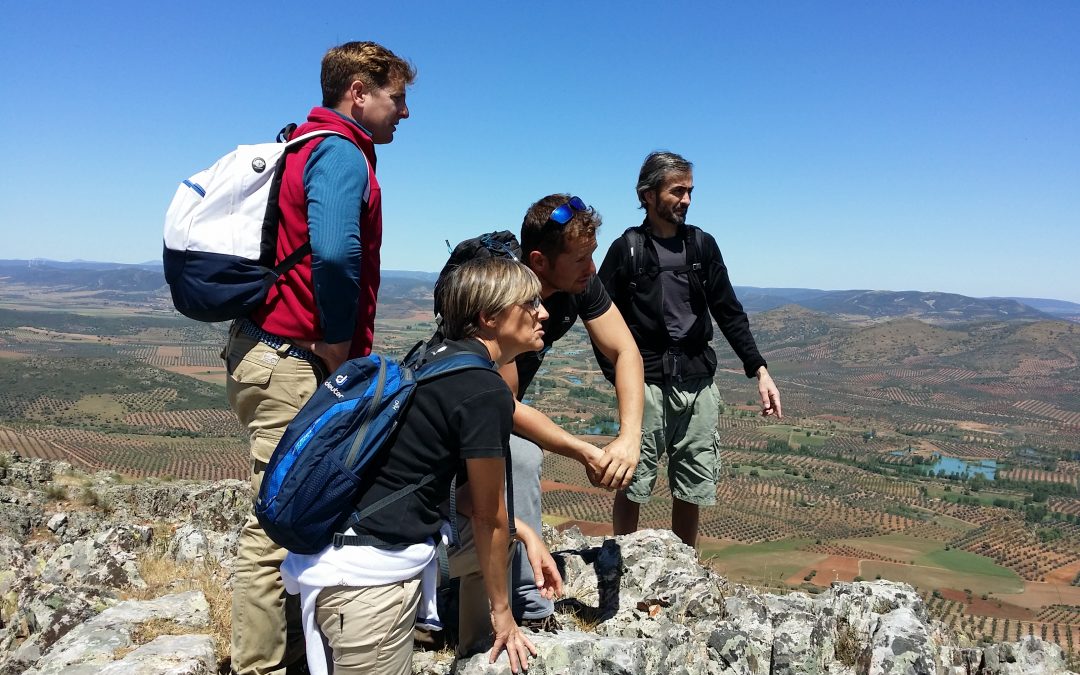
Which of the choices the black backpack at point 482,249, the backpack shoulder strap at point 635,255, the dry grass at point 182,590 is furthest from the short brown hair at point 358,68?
the dry grass at point 182,590

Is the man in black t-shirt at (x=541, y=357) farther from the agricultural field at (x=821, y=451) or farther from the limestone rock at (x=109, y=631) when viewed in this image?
the agricultural field at (x=821, y=451)

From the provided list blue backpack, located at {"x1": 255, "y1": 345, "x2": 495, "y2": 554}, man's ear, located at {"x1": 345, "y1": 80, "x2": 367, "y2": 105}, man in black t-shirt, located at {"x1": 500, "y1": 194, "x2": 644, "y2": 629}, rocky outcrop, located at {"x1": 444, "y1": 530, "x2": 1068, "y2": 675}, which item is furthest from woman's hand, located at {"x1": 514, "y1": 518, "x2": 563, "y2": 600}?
man's ear, located at {"x1": 345, "y1": 80, "x2": 367, "y2": 105}

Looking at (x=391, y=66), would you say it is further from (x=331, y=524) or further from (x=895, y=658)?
(x=895, y=658)

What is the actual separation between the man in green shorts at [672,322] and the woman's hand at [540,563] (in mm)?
1369

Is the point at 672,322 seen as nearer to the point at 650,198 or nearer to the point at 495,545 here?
the point at 650,198

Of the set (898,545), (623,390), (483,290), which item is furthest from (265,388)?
(898,545)

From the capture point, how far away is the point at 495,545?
2.25 m

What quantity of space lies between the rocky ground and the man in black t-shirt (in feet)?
1.74

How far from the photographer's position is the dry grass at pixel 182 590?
3012 mm

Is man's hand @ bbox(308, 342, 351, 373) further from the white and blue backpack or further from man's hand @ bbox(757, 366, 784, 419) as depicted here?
man's hand @ bbox(757, 366, 784, 419)

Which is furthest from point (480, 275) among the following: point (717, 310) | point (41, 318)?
point (41, 318)

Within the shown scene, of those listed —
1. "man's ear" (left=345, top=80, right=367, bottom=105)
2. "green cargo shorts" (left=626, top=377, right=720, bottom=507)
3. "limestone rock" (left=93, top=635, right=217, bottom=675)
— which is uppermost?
"man's ear" (left=345, top=80, right=367, bottom=105)

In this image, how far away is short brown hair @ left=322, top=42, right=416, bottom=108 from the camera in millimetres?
2674

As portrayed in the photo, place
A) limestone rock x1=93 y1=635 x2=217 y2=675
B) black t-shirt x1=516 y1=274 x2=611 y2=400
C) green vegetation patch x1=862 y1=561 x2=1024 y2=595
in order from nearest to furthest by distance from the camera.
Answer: limestone rock x1=93 y1=635 x2=217 y2=675 → black t-shirt x1=516 y1=274 x2=611 y2=400 → green vegetation patch x1=862 y1=561 x2=1024 y2=595
